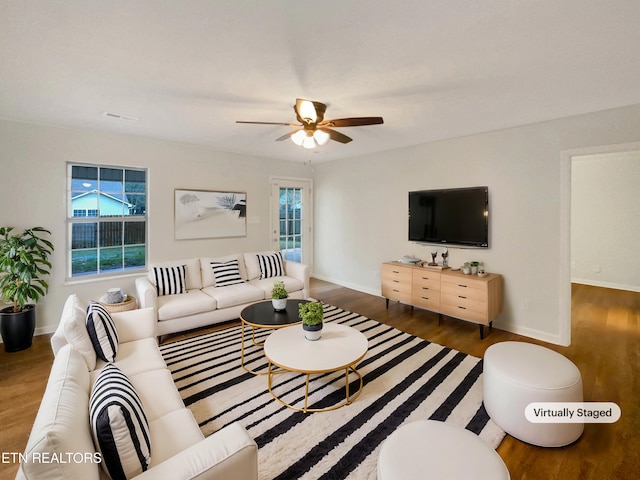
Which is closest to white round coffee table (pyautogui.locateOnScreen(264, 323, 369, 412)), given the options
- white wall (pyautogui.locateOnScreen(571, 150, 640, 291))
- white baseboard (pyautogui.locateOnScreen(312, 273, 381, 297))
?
white baseboard (pyautogui.locateOnScreen(312, 273, 381, 297))

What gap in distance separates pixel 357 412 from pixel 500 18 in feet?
8.90

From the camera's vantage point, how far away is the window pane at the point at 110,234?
409 centimetres

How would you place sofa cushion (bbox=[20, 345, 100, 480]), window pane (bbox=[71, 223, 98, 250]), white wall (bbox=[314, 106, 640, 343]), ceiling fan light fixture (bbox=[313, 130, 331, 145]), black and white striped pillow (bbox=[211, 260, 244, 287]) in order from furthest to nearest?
black and white striped pillow (bbox=[211, 260, 244, 287]) < window pane (bbox=[71, 223, 98, 250]) < white wall (bbox=[314, 106, 640, 343]) < ceiling fan light fixture (bbox=[313, 130, 331, 145]) < sofa cushion (bbox=[20, 345, 100, 480])

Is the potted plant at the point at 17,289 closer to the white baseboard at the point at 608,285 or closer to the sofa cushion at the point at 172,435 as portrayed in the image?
Answer: the sofa cushion at the point at 172,435

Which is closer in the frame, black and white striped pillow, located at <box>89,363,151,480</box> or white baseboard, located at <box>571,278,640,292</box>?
black and white striped pillow, located at <box>89,363,151,480</box>

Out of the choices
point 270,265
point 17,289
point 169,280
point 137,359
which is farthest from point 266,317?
point 17,289

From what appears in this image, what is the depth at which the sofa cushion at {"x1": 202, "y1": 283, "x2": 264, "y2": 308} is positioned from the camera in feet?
Answer: 12.3

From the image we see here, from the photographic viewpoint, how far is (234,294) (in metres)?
3.86

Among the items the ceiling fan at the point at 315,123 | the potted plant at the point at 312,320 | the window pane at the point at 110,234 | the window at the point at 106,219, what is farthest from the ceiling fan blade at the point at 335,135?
the window pane at the point at 110,234

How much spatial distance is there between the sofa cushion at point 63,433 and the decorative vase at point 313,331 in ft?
4.87

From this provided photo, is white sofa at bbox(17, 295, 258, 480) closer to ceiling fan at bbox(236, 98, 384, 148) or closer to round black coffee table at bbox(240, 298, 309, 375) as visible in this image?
round black coffee table at bbox(240, 298, 309, 375)

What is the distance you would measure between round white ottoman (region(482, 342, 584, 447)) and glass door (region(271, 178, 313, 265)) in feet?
14.4

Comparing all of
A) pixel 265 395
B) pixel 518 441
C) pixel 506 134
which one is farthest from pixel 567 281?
pixel 265 395

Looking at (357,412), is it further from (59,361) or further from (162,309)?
(162,309)
